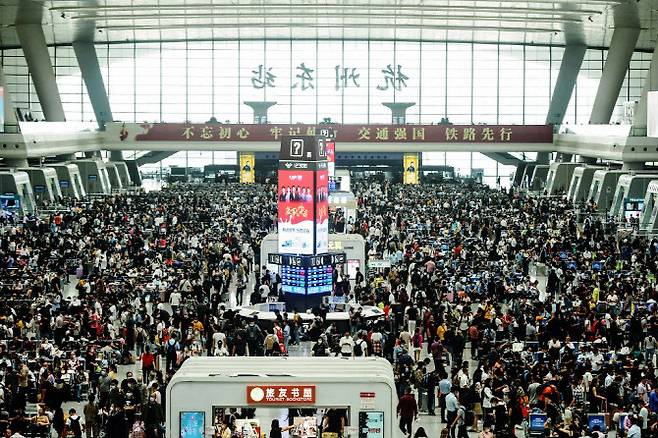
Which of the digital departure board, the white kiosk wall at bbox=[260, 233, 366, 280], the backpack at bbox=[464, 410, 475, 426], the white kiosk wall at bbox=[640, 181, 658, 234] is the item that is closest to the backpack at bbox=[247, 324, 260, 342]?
the backpack at bbox=[464, 410, 475, 426]

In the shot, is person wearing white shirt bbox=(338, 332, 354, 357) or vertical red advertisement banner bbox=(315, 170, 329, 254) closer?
person wearing white shirt bbox=(338, 332, 354, 357)

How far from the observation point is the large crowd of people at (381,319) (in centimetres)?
1716

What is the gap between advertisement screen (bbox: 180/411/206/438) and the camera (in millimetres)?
13680

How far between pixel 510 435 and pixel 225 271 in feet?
60.5

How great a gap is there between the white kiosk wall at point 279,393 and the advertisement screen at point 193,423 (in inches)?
0.4

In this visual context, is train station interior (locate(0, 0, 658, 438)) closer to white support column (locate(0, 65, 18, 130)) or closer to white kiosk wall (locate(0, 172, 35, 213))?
white kiosk wall (locate(0, 172, 35, 213))

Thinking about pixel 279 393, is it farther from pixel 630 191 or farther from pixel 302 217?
pixel 630 191

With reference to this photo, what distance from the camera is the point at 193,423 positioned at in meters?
13.7

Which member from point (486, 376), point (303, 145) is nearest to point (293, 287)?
point (303, 145)

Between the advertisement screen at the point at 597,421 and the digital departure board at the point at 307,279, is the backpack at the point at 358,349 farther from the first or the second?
the digital departure board at the point at 307,279

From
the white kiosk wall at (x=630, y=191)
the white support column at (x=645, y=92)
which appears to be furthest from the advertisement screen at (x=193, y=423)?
the white support column at (x=645, y=92)

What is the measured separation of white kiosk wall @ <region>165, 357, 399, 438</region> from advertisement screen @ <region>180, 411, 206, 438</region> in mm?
11

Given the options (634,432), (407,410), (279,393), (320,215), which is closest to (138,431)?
(279,393)

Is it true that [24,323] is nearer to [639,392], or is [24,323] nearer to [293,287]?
[293,287]
